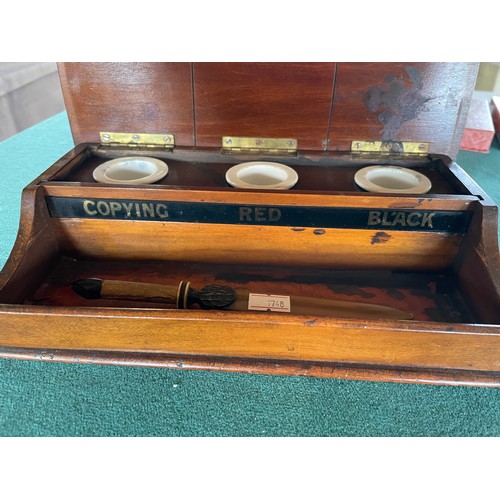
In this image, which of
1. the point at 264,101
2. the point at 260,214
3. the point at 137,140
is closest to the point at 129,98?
the point at 137,140

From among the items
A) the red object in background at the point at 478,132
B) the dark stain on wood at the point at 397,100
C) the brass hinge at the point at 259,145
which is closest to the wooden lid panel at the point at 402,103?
the dark stain on wood at the point at 397,100

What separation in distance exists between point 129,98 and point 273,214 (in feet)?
1.94

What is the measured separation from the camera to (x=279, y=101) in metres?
1.22

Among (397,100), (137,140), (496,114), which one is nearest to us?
(397,100)

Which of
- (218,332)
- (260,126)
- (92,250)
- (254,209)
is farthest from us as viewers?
(260,126)

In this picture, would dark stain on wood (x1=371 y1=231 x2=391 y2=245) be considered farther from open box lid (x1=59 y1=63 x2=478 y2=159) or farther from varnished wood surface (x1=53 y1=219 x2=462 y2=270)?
open box lid (x1=59 y1=63 x2=478 y2=159)

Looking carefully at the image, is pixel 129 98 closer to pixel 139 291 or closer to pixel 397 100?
pixel 139 291

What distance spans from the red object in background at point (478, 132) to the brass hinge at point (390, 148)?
1.10 m

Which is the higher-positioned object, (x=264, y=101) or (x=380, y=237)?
(x=264, y=101)

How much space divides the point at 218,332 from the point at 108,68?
854 millimetres

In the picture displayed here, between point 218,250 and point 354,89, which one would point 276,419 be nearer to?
point 218,250

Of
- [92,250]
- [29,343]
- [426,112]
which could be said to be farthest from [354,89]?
[29,343]

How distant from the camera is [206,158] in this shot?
127 centimetres

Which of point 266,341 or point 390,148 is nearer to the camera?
point 266,341
